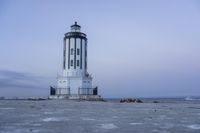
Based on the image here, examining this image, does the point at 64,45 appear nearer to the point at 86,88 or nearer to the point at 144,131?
the point at 86,88

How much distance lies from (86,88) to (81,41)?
11.6m

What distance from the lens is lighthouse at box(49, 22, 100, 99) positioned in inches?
3147

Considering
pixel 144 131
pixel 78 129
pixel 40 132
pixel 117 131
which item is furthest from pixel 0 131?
pixel 144 131

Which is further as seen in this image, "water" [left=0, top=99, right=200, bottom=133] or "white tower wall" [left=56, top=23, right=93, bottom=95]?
"white tower wall" [left=56, top=23, right=93, bottom=95]

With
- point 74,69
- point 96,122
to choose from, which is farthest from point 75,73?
point 96,122

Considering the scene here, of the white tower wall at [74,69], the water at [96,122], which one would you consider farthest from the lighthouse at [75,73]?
the water at [96,122]

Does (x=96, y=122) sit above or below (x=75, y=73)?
below

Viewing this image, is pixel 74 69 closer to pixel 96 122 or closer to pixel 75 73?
pixel 75 73

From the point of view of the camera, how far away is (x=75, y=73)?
8025 centimetres

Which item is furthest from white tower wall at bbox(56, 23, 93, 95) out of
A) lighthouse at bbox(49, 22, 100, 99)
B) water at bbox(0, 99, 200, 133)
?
water at bbox(0, 99, 200, 133)

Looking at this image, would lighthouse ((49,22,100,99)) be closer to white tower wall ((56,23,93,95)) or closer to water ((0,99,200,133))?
white tower wall ((56,23,93,95))

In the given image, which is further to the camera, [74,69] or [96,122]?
[74,69]

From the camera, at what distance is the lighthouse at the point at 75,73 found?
79938 mm

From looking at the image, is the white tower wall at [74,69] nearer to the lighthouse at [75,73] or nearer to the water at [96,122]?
the lighthouse at [75,73]
